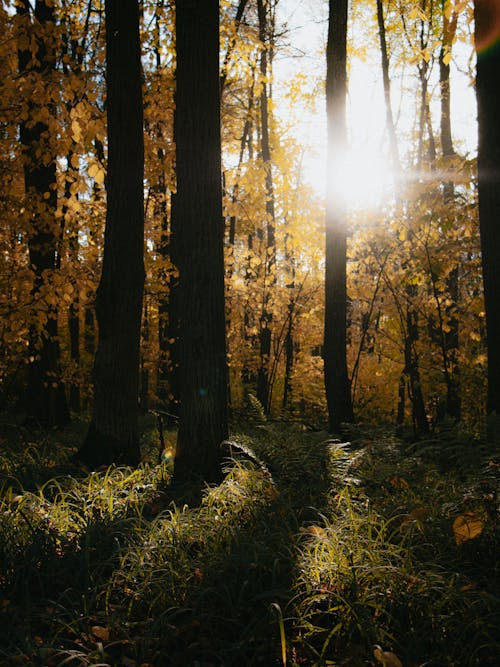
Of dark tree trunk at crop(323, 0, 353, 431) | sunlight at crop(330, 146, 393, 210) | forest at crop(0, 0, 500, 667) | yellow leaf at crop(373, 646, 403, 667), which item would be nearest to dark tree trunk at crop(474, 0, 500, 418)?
forest at crop(0, 0, 500, 667)

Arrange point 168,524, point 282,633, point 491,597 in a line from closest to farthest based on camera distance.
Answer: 1. point 282,633
2. point 491,597
3. point 168,524

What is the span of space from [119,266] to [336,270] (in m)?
3.13

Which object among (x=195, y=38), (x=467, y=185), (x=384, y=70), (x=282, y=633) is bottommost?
(x=282, y=633)

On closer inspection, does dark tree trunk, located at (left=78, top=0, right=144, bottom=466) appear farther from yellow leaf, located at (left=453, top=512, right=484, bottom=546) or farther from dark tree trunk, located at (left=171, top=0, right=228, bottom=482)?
yellow leaf, located at (left=453, top=512, right=484, bottom=546)

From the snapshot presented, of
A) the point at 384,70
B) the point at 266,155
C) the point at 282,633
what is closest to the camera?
the point at 282,633

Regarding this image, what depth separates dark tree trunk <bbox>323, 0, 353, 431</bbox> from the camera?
262 inches

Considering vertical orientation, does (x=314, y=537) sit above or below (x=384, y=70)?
below

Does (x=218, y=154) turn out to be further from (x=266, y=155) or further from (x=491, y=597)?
(x=266, y=155)

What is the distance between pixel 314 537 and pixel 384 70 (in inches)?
526

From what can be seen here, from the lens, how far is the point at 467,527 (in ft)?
8.67

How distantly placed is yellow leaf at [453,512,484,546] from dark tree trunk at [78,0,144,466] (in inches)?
129

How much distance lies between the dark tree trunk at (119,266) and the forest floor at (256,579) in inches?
50.2

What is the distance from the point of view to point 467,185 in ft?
20.7

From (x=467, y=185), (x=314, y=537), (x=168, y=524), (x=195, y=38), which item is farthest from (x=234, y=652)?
(x=467, y=185)
